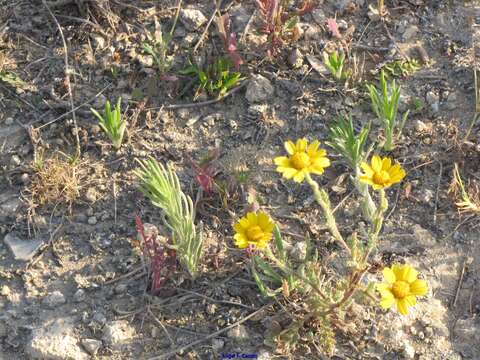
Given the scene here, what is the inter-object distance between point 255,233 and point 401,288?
589mm

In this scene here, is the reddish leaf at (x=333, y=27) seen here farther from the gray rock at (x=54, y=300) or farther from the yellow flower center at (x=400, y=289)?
the gray rock at (x=54, y=300)

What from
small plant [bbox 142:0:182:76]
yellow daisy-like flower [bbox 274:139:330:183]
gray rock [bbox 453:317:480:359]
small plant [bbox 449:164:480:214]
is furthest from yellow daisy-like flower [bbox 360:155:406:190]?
small plant [bbox 142:0:182:76]

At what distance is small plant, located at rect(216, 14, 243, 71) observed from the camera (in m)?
3.40

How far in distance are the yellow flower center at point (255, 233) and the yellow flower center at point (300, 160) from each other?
0.29 metres

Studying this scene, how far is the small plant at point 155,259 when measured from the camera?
2.71m

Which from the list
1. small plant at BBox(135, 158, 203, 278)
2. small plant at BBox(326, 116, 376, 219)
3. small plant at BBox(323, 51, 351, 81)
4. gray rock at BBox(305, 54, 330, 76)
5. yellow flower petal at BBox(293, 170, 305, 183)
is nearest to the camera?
yellow flower petal at BBox(293, 170, 305, 183)

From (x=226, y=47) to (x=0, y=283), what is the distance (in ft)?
5.46

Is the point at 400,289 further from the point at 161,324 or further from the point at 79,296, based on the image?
the point at 79,296

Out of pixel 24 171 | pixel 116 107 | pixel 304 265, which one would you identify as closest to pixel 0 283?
pixel 24 171

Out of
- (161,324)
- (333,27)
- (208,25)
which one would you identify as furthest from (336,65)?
(161,324)

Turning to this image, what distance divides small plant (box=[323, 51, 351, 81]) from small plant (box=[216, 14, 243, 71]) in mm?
473

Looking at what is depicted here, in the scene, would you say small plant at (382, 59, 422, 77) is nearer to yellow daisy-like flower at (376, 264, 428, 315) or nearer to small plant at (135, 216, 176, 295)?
yellow daisy-like flower at (376, 264, 428, 315)

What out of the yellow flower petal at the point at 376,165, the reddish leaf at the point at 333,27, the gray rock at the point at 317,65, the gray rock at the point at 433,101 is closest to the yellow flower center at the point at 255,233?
the yellow flower petal at the point at 376,165

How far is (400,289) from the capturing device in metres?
2.37
